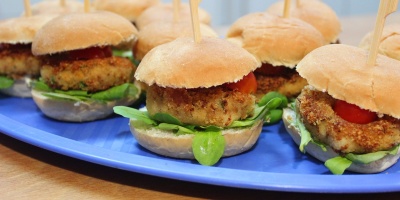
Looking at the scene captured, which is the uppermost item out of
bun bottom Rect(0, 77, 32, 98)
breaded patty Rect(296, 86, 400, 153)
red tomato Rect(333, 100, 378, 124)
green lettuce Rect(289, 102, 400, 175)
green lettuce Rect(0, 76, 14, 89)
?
red tomato Rect(333, 100, 378, 124)

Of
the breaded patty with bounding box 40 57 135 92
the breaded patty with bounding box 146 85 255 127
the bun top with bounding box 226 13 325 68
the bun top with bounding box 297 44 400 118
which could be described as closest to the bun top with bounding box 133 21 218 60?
the breaded patty with bounding box 40 57 135 92

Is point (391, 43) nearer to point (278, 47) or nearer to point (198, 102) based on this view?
point (278, 47)

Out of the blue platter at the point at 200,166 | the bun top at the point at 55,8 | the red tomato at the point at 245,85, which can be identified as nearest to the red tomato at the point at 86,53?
the blue platter at the point at 200,166

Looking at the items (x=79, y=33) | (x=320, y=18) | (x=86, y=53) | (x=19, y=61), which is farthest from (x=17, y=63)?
(x=320, y=18)

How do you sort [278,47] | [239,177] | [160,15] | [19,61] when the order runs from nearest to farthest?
1. [239,177]
2. [278,47]
3. [19,61]
4. [160,15]

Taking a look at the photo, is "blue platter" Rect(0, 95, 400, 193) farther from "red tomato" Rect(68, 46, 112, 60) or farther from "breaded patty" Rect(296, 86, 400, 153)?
"red tomato" Rect(68, 46, 112, 60)

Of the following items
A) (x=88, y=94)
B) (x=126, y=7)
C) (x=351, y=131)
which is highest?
(x=351, y=131)

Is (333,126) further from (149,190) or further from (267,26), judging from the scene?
(267,26)
